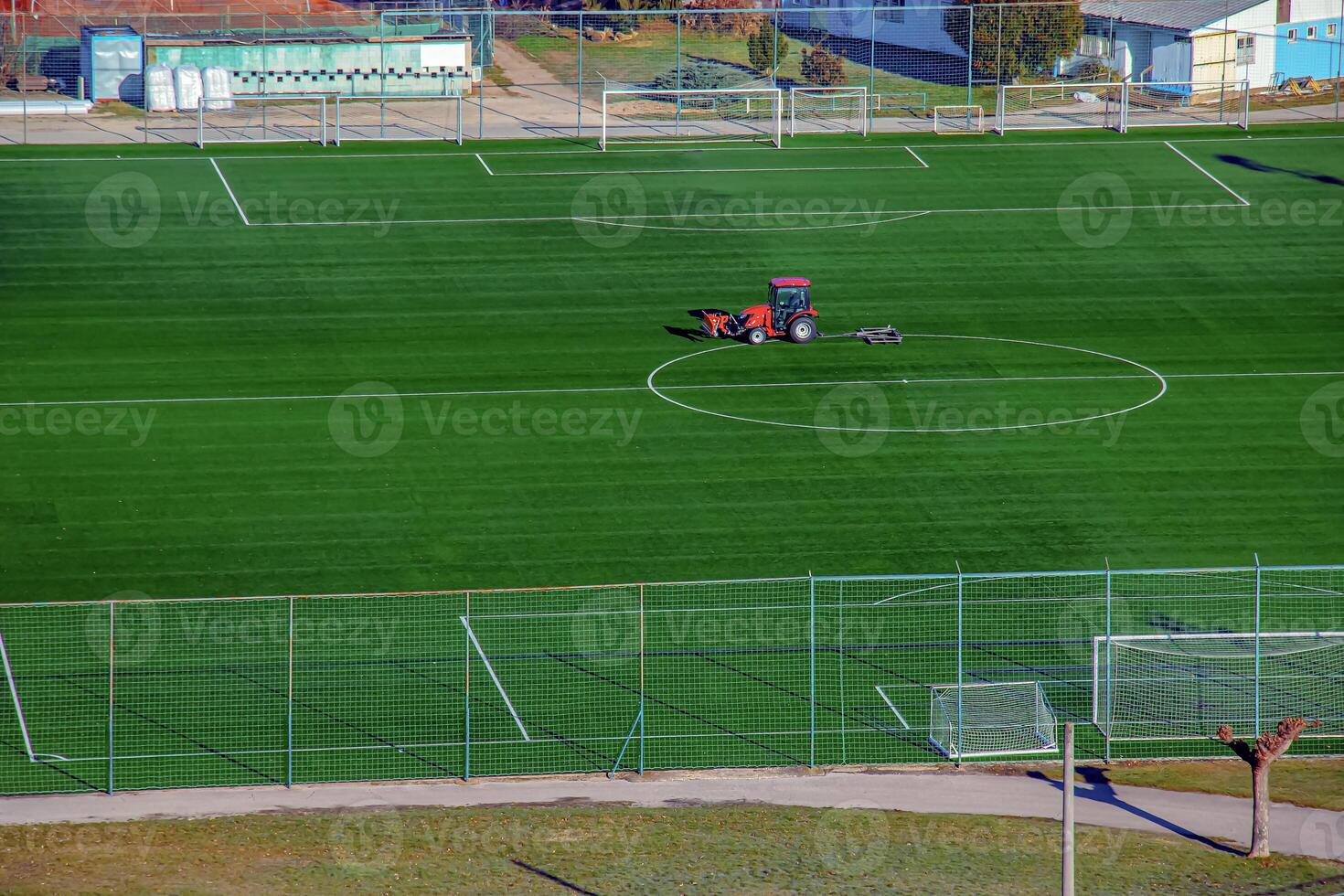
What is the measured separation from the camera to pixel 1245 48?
72625 mm

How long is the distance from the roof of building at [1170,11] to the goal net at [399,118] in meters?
27.8

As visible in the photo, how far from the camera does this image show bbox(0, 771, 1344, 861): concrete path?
26031mm

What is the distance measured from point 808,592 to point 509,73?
3844 centimetres

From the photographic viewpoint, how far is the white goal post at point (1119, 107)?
203 ft

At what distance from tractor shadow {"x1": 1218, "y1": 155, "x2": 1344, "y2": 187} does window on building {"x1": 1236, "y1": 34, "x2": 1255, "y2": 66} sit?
1521cm

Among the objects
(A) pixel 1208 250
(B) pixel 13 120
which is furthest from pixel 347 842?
(B) pixel 13 120

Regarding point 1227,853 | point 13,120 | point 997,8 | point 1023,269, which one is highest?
point 997,8

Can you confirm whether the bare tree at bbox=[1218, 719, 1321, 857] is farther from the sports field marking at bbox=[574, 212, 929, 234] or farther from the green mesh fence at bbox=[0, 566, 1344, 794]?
the sports field marking at bbox=[574, 212, 929, 234]

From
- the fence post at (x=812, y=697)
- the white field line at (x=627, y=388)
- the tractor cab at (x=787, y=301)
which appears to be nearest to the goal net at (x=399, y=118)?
the white field line at (x=627, y=388)

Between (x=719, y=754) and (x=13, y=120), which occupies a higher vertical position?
(x=13, y=120)

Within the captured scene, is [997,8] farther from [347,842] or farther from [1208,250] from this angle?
[347,842]

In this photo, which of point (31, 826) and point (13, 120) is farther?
point (13, 120)

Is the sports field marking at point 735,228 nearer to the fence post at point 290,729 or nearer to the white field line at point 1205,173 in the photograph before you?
the white field line at point 1205,173

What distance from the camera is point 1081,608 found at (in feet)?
108
